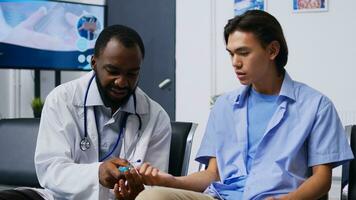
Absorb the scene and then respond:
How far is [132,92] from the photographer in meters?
1.77

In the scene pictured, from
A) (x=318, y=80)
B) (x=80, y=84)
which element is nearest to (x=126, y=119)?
(x=80, y=84)

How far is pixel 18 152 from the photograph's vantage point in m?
2.00

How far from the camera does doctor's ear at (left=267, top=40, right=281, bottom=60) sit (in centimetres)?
161

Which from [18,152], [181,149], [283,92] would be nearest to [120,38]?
[181,149]

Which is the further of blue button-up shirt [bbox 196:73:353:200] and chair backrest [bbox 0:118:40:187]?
chair backrest [bbox 0:118:40:187]

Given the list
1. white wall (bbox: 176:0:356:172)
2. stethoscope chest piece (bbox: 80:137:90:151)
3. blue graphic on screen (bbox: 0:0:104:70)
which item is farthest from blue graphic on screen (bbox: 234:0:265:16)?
stethoscope chest piece (bbox: 80:137:90:151)

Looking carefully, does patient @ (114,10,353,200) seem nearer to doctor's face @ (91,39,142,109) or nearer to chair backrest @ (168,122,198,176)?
chair backrest @ (168,122,198,176)

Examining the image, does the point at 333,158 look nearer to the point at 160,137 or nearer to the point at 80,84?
the point at 160,137

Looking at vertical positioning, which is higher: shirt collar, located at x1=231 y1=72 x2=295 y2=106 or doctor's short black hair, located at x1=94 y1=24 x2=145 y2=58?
doctor's short black hair, located at x1=94 y1=24 x2=145 y2=58

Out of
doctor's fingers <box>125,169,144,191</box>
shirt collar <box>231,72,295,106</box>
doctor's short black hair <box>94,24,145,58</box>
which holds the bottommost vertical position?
doctor's fingers <box>125,169,144,191</box>

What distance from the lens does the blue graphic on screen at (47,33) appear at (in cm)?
317

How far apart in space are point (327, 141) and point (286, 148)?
5.0 inches

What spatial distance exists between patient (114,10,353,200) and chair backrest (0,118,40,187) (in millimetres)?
665

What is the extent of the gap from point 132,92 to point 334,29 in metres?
2.00
